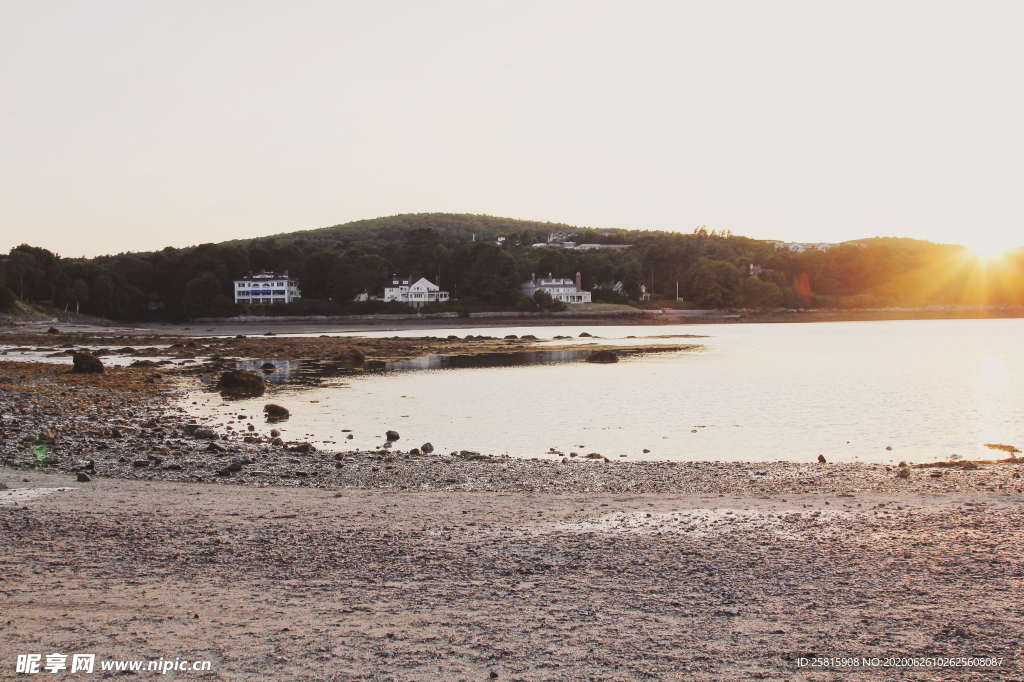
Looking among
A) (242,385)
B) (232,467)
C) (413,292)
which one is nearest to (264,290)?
(413,292)

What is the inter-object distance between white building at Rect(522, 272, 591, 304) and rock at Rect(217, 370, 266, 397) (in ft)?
344

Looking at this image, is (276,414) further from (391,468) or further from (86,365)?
(86,365)

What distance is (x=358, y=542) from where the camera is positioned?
31.3 ft

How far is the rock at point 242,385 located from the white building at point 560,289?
104821mm

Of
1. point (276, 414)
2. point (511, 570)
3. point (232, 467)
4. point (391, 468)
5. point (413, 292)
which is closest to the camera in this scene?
point (511, 570)

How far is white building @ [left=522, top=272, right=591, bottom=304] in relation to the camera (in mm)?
139250

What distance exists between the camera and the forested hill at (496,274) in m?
121

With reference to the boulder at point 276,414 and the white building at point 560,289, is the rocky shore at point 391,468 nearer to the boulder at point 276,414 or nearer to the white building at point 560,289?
the boulder at point 276,414

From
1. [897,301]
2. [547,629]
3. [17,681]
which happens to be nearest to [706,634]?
[547,629]

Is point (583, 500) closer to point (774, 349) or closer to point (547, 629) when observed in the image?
point (547, 629)

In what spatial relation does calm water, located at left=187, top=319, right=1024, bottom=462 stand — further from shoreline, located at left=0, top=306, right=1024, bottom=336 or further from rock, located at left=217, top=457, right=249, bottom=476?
shoreline, located at left=0, top=306, right=1024, bottom=336

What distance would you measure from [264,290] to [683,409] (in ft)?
388

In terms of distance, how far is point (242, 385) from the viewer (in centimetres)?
3203

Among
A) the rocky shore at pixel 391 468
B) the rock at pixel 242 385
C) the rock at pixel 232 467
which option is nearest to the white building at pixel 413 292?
the rock at pixel 242 385
